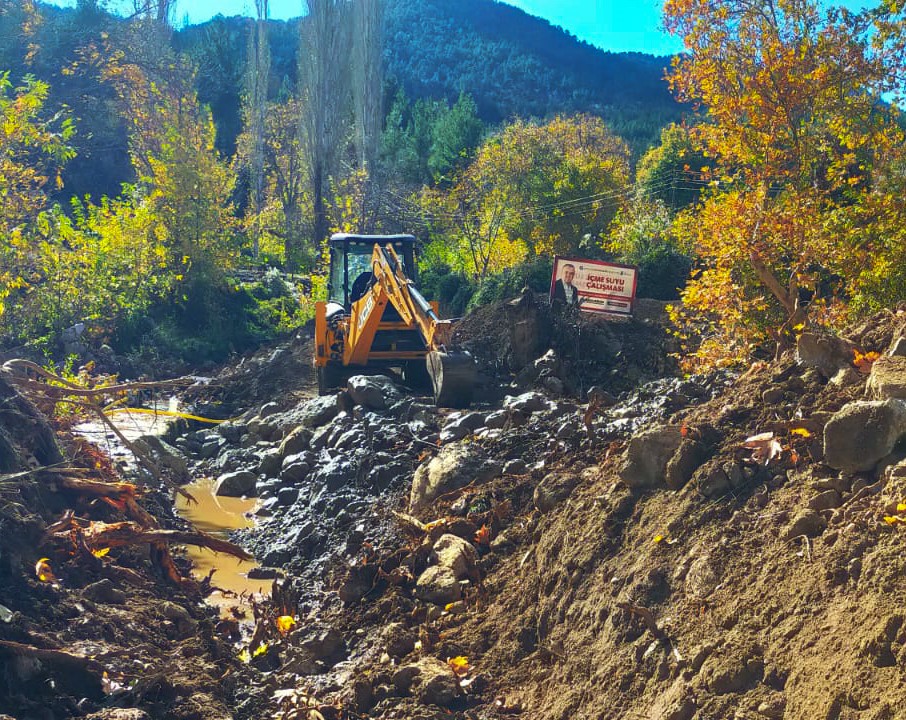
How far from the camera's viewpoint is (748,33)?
1088cm

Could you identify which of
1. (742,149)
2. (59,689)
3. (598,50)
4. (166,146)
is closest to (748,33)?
(742,149)

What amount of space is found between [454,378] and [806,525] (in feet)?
25.1

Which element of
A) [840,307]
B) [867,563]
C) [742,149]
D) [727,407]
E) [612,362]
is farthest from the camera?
[612,362]

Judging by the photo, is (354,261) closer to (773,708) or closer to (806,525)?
(806,525)

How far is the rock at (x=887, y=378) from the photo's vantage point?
16.3ft

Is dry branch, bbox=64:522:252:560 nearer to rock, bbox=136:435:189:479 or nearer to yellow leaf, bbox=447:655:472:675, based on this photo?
yellow leaf, bbox=447:655:472:675

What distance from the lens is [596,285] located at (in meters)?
18.1

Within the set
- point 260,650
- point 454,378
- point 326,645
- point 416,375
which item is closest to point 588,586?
point 326,645

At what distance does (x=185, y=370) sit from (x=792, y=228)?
17086 millimetres

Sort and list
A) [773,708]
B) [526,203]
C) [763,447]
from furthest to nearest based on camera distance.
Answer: [526,203] < [763,447] < [773,708]

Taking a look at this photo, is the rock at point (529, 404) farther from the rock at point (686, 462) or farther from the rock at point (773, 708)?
the rock at point (773, 708)

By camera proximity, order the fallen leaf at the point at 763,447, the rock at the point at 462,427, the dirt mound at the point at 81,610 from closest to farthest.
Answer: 1. the dirt mound at the point at 81,610
2. the fallen leaf at the point at 763,447
3. the rock at the point at 462,427

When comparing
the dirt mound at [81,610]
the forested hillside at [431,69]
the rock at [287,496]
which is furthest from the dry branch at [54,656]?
the forested hillside at [431,69]

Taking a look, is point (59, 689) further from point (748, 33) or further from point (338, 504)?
point (748, 33)
